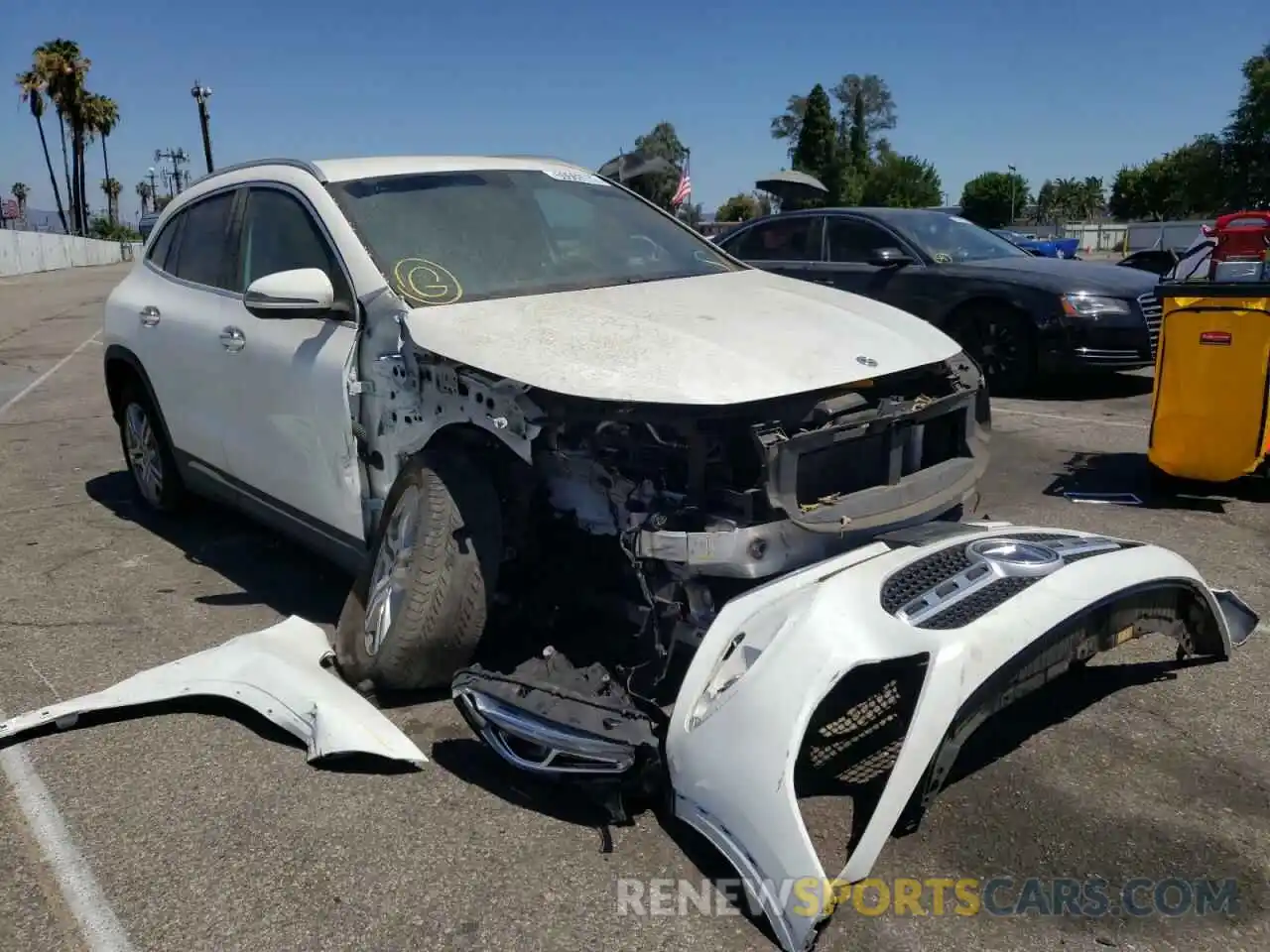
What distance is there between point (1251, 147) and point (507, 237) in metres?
73.3

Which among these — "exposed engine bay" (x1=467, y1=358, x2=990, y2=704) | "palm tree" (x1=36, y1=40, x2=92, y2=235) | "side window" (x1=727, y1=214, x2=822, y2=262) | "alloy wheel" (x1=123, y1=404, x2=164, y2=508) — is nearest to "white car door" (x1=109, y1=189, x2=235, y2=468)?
"alloy wheel" (x1=123, y1=404, x2=164, y2=508)

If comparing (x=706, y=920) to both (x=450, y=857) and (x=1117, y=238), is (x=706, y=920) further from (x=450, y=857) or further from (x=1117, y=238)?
(x=1117, y=238)

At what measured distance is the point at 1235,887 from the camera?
2.58 meters

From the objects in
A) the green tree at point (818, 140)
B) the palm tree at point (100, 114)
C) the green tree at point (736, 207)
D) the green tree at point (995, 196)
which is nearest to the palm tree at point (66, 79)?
the palm tree at point (100, 114)

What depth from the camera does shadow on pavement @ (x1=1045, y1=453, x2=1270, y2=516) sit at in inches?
226

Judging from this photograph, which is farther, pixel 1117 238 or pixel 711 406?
pixel 1117 238

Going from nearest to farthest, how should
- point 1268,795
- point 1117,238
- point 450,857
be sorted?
1. point 450,857
2. point 1268,795
3. point 1117,238

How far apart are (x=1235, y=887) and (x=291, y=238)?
3.78 metres

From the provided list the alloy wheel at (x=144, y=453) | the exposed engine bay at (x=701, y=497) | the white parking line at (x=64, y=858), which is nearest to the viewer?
the white parking line at (x=64, y=858)

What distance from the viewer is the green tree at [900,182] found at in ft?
257

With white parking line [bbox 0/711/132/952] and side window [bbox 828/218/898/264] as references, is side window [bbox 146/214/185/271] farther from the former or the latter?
side window [bbox 828/218/898/264]

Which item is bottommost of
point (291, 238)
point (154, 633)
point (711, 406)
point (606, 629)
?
point (154, 633)

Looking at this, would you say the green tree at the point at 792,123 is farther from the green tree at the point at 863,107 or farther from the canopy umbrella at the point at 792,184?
the canopy umbrella at the point at 792,184

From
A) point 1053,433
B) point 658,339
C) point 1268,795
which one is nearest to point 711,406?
point 658,339
